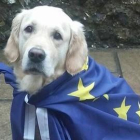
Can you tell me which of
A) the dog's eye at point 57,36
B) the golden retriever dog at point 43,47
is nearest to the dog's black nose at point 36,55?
the golden retriever dog at point 43,47

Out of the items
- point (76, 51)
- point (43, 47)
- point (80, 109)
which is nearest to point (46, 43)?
point (43, 47)

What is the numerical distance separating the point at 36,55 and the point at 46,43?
0.12 meters

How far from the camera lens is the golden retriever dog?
125 inches

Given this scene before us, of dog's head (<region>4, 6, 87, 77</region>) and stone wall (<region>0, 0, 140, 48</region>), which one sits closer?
dog's head (<region>4, 6, 87, 77</region>)

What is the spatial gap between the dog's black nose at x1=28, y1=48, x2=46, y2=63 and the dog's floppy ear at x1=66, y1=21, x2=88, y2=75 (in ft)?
0.92

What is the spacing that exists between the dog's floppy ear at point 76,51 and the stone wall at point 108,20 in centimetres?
290

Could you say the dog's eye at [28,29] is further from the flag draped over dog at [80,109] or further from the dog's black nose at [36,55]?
the flag draped over dog at [80,109]

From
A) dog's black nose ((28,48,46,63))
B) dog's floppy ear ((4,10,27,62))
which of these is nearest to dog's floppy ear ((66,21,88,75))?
dog's black nose ((28,48,46,63))

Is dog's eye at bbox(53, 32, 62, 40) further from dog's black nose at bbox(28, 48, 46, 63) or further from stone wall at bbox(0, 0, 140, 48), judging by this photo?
stone wall at bbox(0, 0, 140, 48)

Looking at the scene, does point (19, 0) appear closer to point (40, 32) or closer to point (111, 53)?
point (111, 53)

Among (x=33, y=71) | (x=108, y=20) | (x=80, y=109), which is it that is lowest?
(x=108, y=20)

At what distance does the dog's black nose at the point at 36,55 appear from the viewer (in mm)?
3086

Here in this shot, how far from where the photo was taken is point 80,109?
3.36m

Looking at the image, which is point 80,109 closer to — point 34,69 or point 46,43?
→ point 34,69
